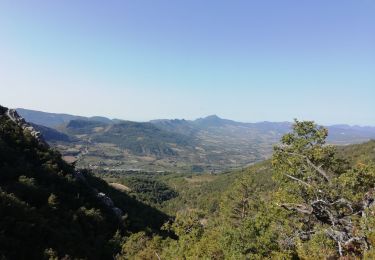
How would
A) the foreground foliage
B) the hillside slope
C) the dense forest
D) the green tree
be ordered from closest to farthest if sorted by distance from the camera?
the foreground foliage, the green tree, the dense forest, the hillside slope

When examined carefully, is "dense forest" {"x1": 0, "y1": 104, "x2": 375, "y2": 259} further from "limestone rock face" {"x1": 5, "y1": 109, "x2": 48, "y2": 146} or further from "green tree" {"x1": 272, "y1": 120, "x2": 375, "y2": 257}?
"limestone rock face" {"x1": 5, "y1": 109, "x2": 48, "y2": 146}

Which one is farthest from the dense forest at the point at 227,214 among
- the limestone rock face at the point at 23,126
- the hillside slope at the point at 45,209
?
the limestone rock face at the point at 23,126

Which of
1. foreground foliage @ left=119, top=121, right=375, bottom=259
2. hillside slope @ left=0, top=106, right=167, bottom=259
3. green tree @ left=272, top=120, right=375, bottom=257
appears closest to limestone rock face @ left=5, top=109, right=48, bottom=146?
hillside slope @ left=0, top=106, right=167, bottom=259

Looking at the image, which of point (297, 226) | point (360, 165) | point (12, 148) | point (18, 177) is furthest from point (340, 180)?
point (12, 148)

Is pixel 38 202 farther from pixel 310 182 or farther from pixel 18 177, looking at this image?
pixel 310 182

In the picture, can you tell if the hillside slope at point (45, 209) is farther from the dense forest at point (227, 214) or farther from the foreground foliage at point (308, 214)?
the foreground foliage at point (308, 214)

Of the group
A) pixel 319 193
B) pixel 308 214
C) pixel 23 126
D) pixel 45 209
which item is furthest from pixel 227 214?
pixel 23 126

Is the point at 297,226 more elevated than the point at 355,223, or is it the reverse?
the point at 355,223

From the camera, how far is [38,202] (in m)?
66.9

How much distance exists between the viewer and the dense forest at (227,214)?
93.0 ft

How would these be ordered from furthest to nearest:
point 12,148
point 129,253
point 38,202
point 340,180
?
point 12,148, point 38,202, point 129,253, point 340,180

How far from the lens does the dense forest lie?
28.4 m

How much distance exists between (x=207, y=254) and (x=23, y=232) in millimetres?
33017

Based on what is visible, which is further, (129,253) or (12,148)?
(12,148)
